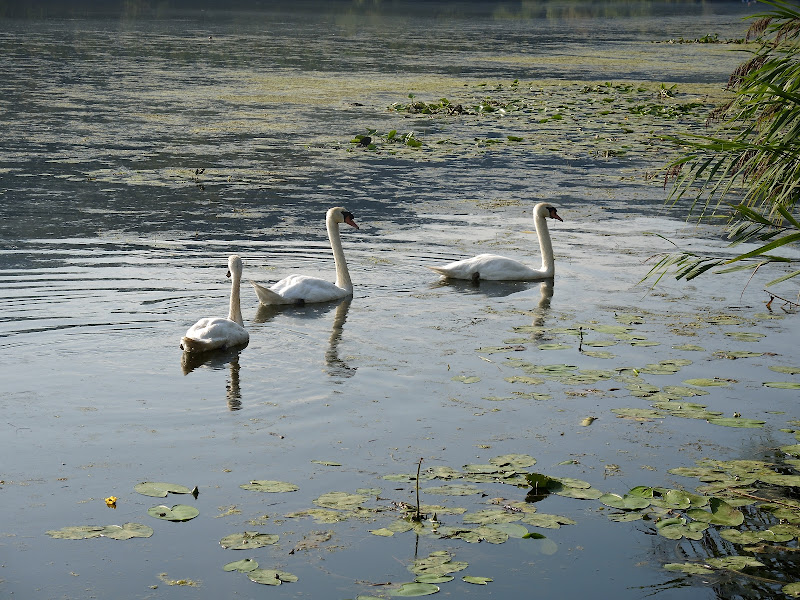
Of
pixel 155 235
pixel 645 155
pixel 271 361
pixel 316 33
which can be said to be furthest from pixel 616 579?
pixel 316 33

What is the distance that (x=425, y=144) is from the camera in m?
19.0

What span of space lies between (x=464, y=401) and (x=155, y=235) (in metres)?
5.61

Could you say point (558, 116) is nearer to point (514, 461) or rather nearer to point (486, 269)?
point (486, 269)

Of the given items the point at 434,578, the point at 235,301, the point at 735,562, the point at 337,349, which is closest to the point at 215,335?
the point at 235,301

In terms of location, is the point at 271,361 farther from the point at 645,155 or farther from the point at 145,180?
the point at 645,155

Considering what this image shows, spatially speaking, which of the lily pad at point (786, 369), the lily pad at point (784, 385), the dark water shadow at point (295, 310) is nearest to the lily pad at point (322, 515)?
the lily pad at point (784, 385)

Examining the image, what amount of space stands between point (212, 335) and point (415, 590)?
12.3 ft

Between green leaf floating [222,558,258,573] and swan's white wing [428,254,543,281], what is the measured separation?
19.0ft

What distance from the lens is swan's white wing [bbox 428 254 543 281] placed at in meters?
10.4

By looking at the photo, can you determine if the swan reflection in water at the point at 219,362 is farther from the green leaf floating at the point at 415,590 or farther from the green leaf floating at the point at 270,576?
the green leaf floating at the point at 415,590

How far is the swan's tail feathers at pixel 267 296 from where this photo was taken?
9188 mm

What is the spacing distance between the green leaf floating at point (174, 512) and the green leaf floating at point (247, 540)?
29 centimetres

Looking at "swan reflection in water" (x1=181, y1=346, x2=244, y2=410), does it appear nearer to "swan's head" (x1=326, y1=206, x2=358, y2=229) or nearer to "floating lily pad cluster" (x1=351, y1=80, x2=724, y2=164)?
"swan's head" (x1=326, y1=206, x2=358, y2=229)

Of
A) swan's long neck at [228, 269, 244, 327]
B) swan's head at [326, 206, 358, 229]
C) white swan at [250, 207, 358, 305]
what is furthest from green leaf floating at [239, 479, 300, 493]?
swan's head at [326, 206, 358, 229]
